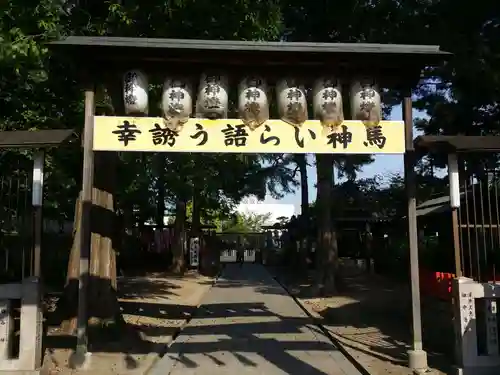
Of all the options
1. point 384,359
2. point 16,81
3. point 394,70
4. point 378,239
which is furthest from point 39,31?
point 378,239

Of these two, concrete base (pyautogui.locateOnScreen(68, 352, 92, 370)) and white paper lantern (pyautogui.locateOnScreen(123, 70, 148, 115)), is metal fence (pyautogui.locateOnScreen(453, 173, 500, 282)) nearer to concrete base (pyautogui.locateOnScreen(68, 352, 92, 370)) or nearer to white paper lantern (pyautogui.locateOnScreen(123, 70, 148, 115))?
white paper lantern (pyautogui.locateOnScreen(123, 70, 148, 115))

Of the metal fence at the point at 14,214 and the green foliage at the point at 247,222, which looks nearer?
the metal fence at the point at 14,214

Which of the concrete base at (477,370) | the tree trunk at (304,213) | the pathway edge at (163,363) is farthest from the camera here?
the tree trunk at (304,213)

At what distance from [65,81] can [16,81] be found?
1492mm

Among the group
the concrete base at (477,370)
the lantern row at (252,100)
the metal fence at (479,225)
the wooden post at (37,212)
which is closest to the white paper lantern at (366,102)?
the lantern row at (252,100)

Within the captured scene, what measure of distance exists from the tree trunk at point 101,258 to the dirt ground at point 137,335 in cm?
54

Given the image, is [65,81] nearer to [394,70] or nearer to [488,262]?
[394,70]

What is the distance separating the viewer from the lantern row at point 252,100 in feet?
27.4

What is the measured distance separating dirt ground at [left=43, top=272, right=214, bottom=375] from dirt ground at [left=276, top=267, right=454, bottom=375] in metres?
3.47

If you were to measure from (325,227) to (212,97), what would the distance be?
1272cm

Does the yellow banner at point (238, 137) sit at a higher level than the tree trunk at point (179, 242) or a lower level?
higher

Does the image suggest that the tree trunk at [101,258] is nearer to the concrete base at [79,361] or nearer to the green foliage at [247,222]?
the concrete base at [79,361]

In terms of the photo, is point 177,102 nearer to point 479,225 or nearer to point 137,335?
point 137,335

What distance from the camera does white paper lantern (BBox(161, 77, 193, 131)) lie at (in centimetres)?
826
